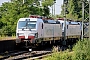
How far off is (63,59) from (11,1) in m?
31.1

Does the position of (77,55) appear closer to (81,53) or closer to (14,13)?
(81,53)

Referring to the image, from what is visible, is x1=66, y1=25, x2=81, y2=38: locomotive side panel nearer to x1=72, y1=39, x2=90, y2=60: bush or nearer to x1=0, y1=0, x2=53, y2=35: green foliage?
x1=0, y1=0, x2=53, y2=35: green foliage

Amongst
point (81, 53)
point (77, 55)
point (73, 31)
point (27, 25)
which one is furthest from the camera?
point (73, 31)

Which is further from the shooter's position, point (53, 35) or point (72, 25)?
point (72, 25)

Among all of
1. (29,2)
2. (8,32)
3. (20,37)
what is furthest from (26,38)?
(29,2)

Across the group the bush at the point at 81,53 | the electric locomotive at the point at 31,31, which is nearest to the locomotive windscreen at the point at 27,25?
the electric locomotive at the point at 31,31

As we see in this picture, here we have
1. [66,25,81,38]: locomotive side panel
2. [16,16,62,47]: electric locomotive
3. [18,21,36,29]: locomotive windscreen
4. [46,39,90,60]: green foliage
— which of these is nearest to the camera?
[46,39,90,60]: green foliage

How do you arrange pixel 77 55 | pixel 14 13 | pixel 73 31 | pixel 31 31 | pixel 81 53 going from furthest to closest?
pixel 14 13 < pixel 73 31 < pixel 31 31 < pixel 81 53 < pixel 77 55

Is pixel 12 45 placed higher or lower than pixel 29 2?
lower

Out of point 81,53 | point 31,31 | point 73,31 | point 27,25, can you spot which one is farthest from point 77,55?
point 73,31

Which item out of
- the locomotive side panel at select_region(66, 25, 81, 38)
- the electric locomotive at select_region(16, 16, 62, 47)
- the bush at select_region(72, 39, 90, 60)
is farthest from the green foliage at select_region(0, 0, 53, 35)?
the bush at select_region(72, 39, 90, 60)

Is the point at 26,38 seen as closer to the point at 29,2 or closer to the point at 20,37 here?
the point at 20,37

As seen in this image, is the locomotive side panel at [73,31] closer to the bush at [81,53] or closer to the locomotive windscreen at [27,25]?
the locomotive windscreen at [27,25]

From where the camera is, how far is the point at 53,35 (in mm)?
28672
